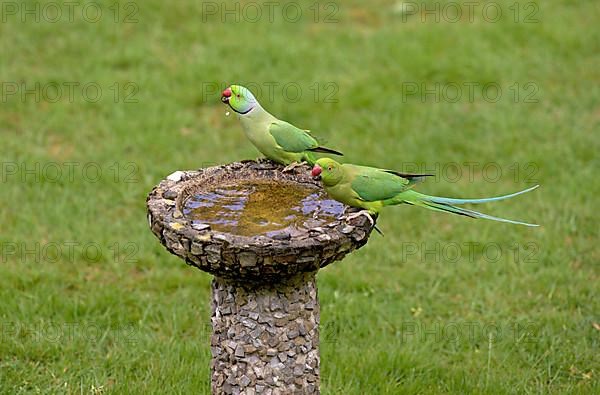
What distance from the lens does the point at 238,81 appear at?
22.4 ft

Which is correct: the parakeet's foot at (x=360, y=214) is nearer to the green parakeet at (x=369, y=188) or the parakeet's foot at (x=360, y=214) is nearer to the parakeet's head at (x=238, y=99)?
the green parakeet at (x=369, y=188)

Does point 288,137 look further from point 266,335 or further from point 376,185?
point 266,335

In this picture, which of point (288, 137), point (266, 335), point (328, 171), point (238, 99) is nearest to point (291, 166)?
point (288, 137)

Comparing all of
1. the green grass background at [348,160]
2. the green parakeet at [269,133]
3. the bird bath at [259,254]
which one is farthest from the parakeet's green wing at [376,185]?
the green grass background at [348,160]

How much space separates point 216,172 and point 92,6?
170 inches

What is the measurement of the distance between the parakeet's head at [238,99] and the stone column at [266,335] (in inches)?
28.0

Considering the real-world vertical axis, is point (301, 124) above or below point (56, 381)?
above

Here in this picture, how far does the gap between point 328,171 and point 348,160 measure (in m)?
2.90

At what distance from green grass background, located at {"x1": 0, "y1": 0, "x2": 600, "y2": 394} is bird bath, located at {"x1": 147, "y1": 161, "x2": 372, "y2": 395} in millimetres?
711

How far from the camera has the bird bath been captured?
123 inches

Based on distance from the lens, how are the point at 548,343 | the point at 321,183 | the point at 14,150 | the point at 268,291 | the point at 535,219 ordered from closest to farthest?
the point at 268,291 < the point at 321,183 < the point at 548,343 < the point at 535,219 < the point at 14,150

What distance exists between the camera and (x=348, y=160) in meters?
6.21

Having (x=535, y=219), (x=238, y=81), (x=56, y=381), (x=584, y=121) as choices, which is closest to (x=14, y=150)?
(x=238, y=81)

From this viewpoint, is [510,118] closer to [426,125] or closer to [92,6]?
[426,125]
